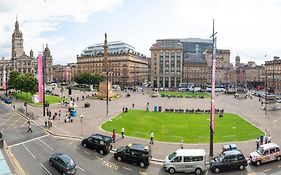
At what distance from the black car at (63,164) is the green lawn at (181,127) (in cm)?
1506

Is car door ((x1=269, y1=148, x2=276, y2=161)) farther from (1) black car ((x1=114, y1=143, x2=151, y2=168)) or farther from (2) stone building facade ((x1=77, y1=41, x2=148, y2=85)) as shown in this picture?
(2) stone building facade ((x1=77, y1=41, x2=148, y2=85))

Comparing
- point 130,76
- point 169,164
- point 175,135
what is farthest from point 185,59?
point 169,164

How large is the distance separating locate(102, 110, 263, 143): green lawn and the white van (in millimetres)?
10378

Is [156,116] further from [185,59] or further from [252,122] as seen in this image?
[185,59]

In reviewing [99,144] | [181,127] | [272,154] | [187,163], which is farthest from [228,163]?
[181,127]

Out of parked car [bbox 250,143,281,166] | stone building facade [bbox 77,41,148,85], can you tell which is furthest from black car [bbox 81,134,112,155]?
stone building facade [bbox 77,41,148,85]

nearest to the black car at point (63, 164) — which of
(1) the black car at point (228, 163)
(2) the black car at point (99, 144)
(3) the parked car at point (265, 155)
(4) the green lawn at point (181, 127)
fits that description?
(2) the black car at point (99, 144)

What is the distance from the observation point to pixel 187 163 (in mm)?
28078

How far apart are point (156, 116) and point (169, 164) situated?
30548 millimetres

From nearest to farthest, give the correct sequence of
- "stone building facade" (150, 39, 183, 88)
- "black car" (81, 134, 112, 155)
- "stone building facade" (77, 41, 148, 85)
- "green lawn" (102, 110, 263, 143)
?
"black car" (81, 134, 112, 155) → "green lawn" (102, 110, 263, 143) → "stone building facade" (77, 41, 148, 85) → "stone building facade" (150, 39, 183, 88)

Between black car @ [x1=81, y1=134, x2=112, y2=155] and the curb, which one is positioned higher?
black car @ [x1=81, y1=134, x2=112, y2=155]

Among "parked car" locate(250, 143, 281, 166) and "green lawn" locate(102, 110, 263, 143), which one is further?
"green lawn" locate(102, 110, 263, 143)

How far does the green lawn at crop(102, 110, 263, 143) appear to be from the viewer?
40.7 meters

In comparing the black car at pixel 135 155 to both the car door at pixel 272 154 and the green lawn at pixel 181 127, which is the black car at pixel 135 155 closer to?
the green lawn at pixel 181 127
